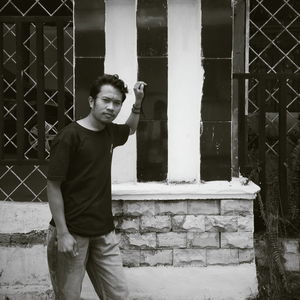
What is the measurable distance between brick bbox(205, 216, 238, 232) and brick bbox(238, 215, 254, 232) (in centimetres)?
4

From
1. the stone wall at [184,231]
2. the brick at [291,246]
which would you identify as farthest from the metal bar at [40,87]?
the brick at [291,246]

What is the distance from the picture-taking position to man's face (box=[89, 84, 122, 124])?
3.91m

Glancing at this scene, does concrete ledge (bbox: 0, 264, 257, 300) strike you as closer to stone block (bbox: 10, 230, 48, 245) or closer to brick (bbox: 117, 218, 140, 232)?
brick (bbox: 117, 218, 140, 232)

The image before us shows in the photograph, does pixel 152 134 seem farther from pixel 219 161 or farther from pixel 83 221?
pixel 83 221

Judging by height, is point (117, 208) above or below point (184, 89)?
below

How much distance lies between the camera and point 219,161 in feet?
16.5

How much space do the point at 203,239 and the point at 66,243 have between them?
5.36ft

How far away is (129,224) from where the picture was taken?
5.02m

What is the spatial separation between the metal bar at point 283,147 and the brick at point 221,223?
1.90 ft

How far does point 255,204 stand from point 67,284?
221 cm

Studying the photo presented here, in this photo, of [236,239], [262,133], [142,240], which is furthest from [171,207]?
[262,133]

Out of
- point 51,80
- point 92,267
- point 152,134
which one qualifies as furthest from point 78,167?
point 51,80

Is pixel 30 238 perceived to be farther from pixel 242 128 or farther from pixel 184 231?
pixel 242 128

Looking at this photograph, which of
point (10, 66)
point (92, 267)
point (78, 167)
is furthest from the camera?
point (10, 66)
